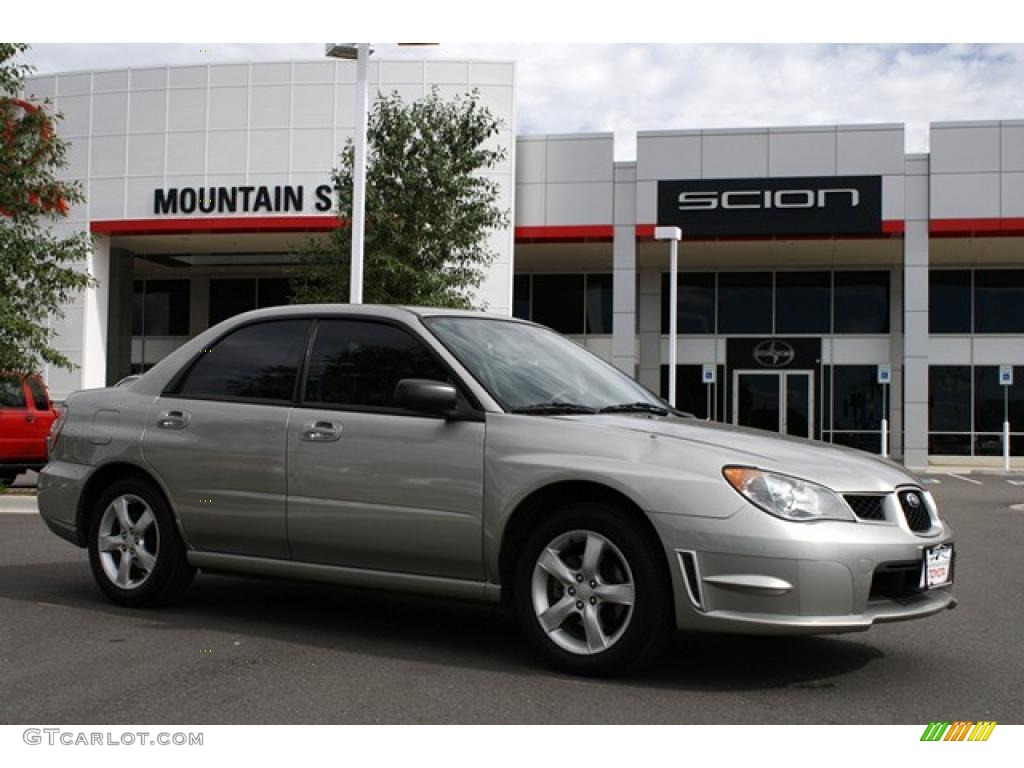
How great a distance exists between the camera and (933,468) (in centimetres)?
2872

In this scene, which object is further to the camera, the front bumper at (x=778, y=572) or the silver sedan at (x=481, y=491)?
the silver sedan at (x=481, y=491)

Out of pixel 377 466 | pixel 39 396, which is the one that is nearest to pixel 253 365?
pixel 377 466

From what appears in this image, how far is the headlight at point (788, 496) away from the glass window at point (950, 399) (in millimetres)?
28705

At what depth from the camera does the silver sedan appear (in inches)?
185

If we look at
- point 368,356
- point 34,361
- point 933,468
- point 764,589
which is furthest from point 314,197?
point 764,589

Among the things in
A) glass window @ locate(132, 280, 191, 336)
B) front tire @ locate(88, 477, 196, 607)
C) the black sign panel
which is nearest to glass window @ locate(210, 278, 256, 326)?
glass window @ locate(132, 280, 191, 336)

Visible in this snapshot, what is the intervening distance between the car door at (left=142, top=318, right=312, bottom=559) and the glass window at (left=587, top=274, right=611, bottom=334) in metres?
27.7

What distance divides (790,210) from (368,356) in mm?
Result: 23644

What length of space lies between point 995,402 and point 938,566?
28548 mm

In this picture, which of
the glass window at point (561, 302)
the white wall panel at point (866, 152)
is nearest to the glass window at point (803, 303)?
the white wall panel at point (866, 152)

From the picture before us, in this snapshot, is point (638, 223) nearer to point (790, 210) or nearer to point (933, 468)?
point (790, 210)

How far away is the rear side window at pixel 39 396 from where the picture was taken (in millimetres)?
15703

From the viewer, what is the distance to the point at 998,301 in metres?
31.8

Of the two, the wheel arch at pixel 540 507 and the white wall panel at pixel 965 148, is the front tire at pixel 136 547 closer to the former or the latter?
the wheel arch at pixel 540 507
